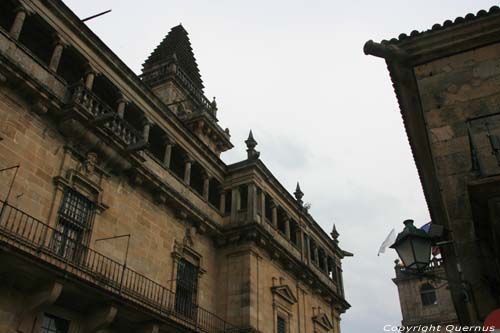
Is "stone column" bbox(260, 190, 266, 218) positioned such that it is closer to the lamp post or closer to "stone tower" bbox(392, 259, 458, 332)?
the lamp post

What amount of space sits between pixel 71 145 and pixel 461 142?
10895 millimetres

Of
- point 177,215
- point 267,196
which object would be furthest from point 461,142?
point 267,196

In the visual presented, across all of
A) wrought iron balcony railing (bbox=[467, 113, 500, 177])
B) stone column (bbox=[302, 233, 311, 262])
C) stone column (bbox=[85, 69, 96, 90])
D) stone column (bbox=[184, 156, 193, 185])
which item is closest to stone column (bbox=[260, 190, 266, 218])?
stone column (bbox=[184, 156, 193, 185])

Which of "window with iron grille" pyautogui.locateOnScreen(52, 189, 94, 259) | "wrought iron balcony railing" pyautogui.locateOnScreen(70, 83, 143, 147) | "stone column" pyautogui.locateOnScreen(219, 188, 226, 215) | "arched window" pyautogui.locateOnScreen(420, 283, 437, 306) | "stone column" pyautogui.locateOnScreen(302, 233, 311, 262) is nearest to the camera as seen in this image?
"window with iron grille" pyautogui.locateOnScreen(52, 189, 94, 259)

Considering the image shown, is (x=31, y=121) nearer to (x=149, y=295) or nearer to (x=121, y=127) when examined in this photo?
(x=121, y=127)

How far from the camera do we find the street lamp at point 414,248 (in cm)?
694

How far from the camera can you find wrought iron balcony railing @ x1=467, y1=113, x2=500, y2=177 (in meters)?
7.76

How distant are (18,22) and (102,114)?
11.2 feet

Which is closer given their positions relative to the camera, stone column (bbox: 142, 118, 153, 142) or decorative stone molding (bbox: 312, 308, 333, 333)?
stone column (bbox: 142, 118, 153, 142)

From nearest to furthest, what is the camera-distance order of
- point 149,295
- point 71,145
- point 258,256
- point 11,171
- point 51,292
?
point 51,292, point 11,171, point 71,145, point 149,295, point 258,256

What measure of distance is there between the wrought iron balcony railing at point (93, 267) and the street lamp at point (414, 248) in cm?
824

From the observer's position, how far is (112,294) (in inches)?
508

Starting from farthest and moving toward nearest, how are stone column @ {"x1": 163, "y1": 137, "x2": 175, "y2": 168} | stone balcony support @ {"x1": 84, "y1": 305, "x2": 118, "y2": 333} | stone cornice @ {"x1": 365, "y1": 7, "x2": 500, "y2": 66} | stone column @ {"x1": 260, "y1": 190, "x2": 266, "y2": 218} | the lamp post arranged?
stone column @ {"x1": 260, "y1": 190, "x2": 266, "y2": 218} < stone column @ {"x1": 163, "y1": 137, "x2": 175, "y2": 168} < stone balcony support @ {"x1": 84, "y1": 305, "x2": 118, "y2": 333} < stone cornice @ {"x1": 365, "y1": 7, "x2": 500, "y2": 66} < the lamp post

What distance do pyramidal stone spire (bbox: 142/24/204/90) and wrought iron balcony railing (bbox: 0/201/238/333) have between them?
1960 centimetres
